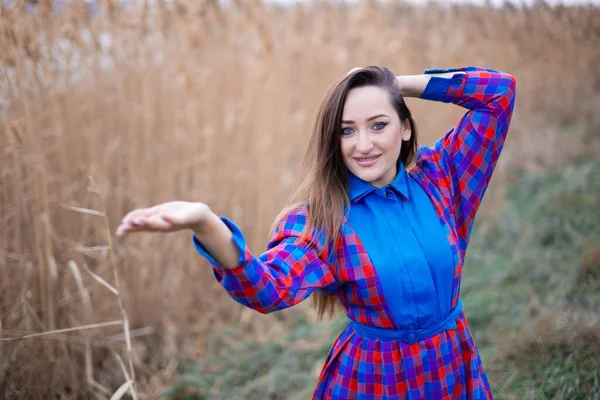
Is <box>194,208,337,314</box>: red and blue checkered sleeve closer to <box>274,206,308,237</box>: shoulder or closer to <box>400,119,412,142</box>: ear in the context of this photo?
<box>274,206,308,237</box>: shoulder

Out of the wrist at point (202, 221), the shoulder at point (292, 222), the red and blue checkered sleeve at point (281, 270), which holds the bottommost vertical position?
the red and blue checkered sleeve at point (281, 270)

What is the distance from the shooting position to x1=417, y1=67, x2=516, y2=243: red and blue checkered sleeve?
1.53 m

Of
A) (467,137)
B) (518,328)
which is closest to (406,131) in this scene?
(467,137)

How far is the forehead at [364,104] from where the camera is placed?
54.6 inches

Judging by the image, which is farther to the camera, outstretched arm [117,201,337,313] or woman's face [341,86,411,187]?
woman's face [341,86,411,187]

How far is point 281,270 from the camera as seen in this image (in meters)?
1.19

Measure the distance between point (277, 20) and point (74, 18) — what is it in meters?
2.43

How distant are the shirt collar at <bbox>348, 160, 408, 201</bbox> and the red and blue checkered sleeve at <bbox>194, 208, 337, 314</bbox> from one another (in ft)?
0.55

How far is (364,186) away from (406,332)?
1.26 ft

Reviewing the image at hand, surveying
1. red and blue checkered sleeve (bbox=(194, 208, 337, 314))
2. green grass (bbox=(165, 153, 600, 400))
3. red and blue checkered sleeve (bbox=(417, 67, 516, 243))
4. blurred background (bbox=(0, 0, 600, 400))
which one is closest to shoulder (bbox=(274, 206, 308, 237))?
red and blue checkered sleeve (bbox=(194, 208, 337, 314))

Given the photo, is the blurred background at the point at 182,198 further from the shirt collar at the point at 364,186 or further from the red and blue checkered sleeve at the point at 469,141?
the red and blue checkered sleeve at the point at 469,141

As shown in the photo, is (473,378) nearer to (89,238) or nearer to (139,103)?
(89,238)

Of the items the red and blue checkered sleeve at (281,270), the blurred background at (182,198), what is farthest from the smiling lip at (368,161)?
the blurred background at (182,198)

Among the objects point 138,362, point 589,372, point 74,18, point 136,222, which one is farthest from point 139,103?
point 589,372
